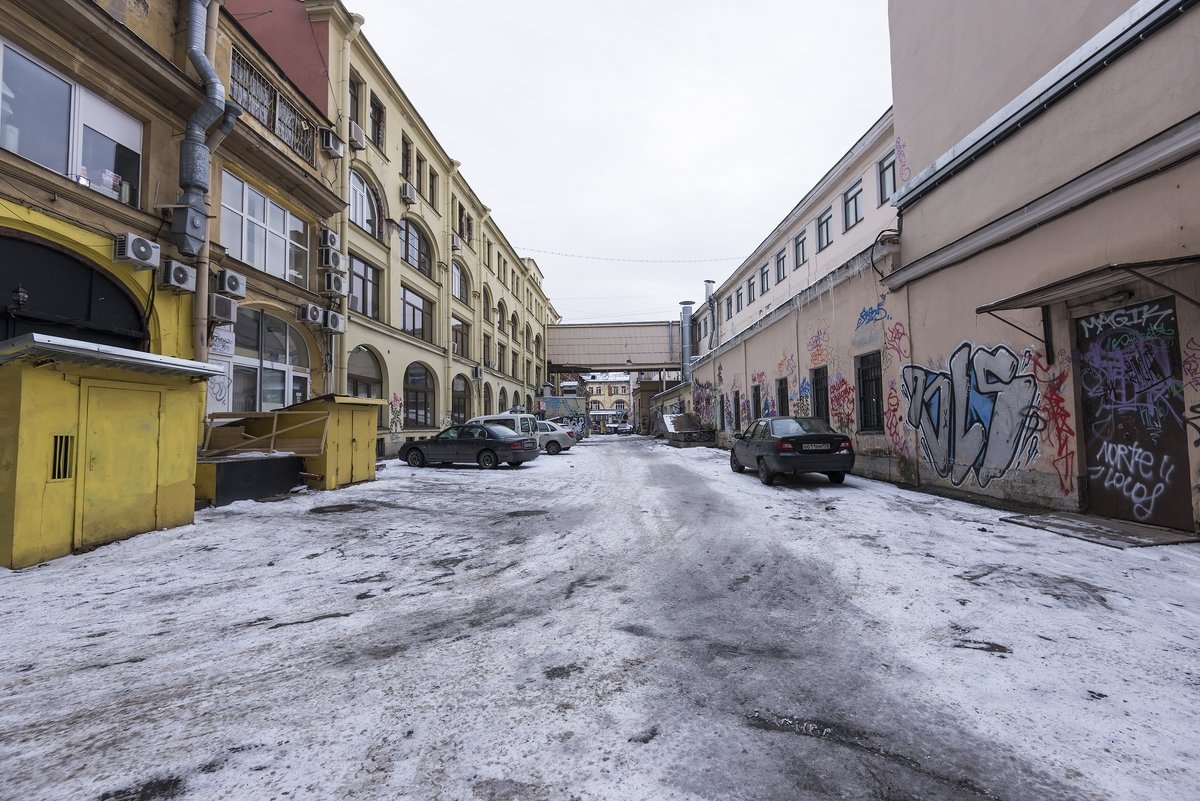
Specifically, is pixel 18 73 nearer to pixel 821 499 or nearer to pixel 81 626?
pixel 81 626

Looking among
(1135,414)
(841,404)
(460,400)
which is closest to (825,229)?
(841,404)

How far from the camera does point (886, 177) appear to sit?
1817 centimetres

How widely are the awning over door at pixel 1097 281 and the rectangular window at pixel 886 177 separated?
12.1m

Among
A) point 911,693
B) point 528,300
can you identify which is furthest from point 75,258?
point 528,300

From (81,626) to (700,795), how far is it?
472cm

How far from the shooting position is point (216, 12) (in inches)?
453

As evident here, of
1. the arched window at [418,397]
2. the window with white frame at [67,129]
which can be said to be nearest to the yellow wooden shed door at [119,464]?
the window with white frame at [67,129]

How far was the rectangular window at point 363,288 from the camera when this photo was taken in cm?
1841

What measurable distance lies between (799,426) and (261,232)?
47.2ft

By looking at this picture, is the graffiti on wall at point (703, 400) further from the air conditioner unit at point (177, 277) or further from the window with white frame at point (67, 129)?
the window with white frame at point (67, 129)

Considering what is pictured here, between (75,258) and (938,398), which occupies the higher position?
(75,258)

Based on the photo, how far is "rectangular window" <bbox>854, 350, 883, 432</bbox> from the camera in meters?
12.7

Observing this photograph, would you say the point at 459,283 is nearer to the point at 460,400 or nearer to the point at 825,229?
the point at 460,400

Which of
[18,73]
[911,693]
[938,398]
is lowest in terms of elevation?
[911,693]
